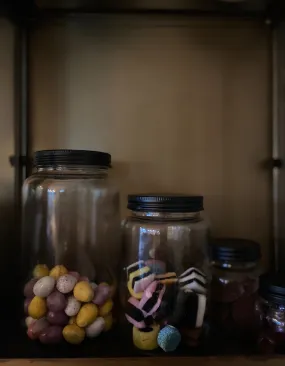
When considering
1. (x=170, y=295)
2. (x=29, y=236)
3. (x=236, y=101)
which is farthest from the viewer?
(x=236, y=101)

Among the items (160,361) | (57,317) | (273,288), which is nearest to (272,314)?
(273,288)

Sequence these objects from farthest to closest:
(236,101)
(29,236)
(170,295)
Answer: (236,101), (29,236), (170,295)

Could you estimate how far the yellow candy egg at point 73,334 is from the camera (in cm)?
51

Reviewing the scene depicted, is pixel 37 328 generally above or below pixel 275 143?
below

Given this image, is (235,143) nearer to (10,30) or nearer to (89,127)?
(89,127)

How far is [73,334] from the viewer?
511mm

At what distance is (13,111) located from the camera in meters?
0.70

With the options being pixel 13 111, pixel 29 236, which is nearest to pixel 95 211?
pixel 29 236

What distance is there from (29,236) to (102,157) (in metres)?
0.18

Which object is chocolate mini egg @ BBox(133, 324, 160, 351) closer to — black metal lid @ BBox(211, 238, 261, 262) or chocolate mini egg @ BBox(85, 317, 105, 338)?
chocolate mini egg @ BBox(85, 317, 105, 338)

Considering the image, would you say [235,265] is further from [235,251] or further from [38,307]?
[38,307]

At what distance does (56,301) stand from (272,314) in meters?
0.27

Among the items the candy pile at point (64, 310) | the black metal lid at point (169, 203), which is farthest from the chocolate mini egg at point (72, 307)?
the black metal lid at point (169, 203)

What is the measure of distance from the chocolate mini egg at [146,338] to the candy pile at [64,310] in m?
0.05
